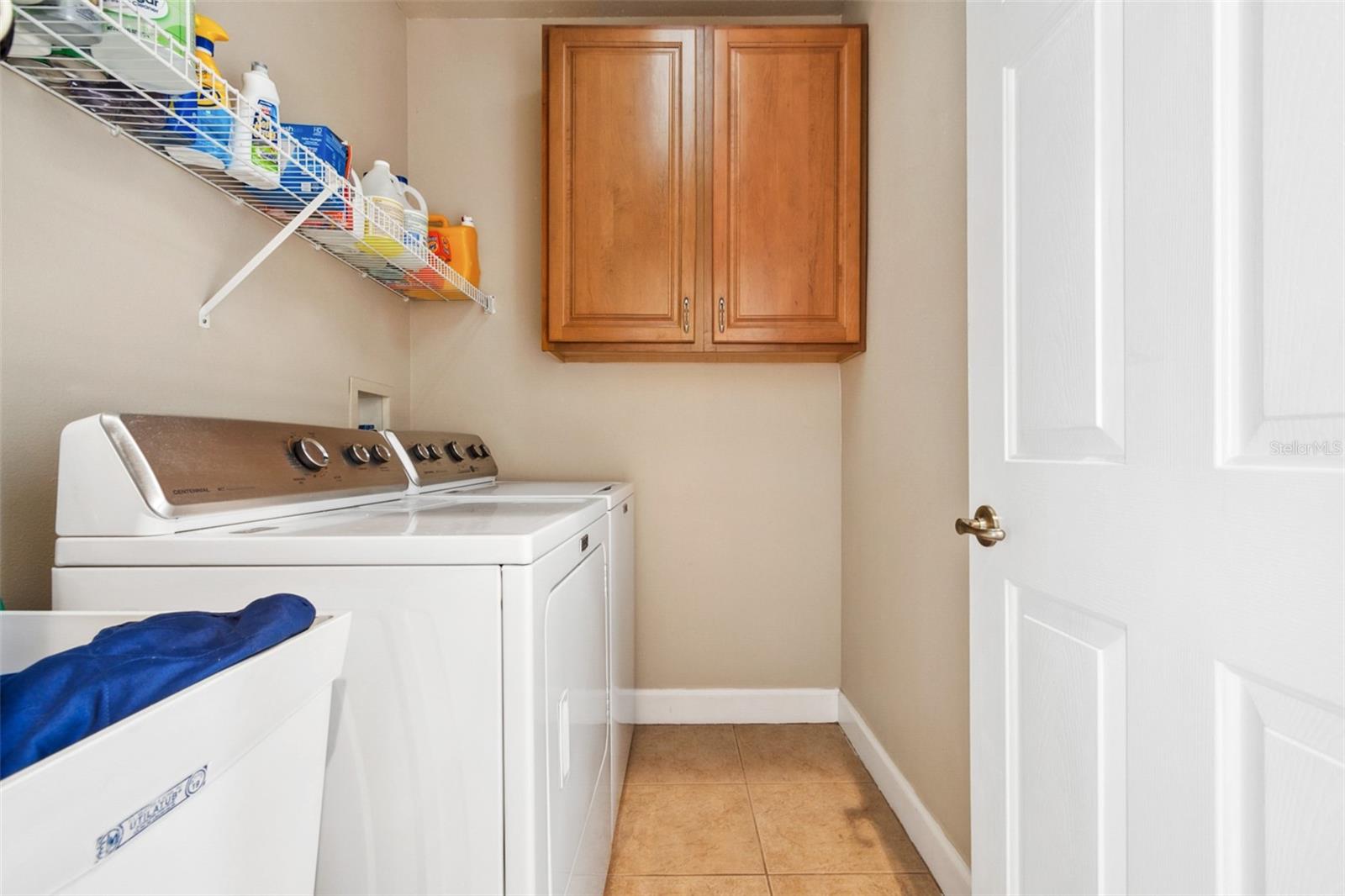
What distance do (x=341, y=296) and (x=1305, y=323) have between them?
2.07 m

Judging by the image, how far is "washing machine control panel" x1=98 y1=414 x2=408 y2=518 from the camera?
34.6 inches

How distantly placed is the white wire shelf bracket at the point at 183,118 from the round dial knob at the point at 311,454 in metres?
0.36

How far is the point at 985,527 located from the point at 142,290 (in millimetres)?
1553

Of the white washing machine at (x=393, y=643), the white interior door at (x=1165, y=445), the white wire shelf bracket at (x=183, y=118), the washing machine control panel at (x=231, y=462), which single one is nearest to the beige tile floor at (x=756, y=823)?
the white interior door at (x=1165, y=445)

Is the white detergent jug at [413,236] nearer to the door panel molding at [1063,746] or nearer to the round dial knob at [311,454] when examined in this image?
the round dial knob at [311,454]

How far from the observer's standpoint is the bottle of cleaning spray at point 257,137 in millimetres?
1148

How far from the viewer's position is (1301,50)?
57 cm

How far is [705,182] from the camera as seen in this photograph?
2127mm

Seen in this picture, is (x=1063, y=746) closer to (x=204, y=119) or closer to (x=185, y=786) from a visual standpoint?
(x=185, y=786)

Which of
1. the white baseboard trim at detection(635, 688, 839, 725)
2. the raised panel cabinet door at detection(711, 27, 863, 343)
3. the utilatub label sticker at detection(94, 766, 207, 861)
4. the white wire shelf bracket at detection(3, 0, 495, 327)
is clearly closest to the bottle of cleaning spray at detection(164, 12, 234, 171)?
the white wire shelf bracket at detection(3, 0, 495, 327)

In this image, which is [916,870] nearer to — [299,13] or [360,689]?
[360,689]

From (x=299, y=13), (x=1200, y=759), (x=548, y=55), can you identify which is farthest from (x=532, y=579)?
(x=548, y=55)

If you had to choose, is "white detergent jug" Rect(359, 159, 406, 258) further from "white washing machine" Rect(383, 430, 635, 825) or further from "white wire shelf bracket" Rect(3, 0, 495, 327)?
"white washing machine" Rect(383, 430, 635, 825)

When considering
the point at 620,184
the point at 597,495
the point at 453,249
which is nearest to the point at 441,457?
the point at 597,495
